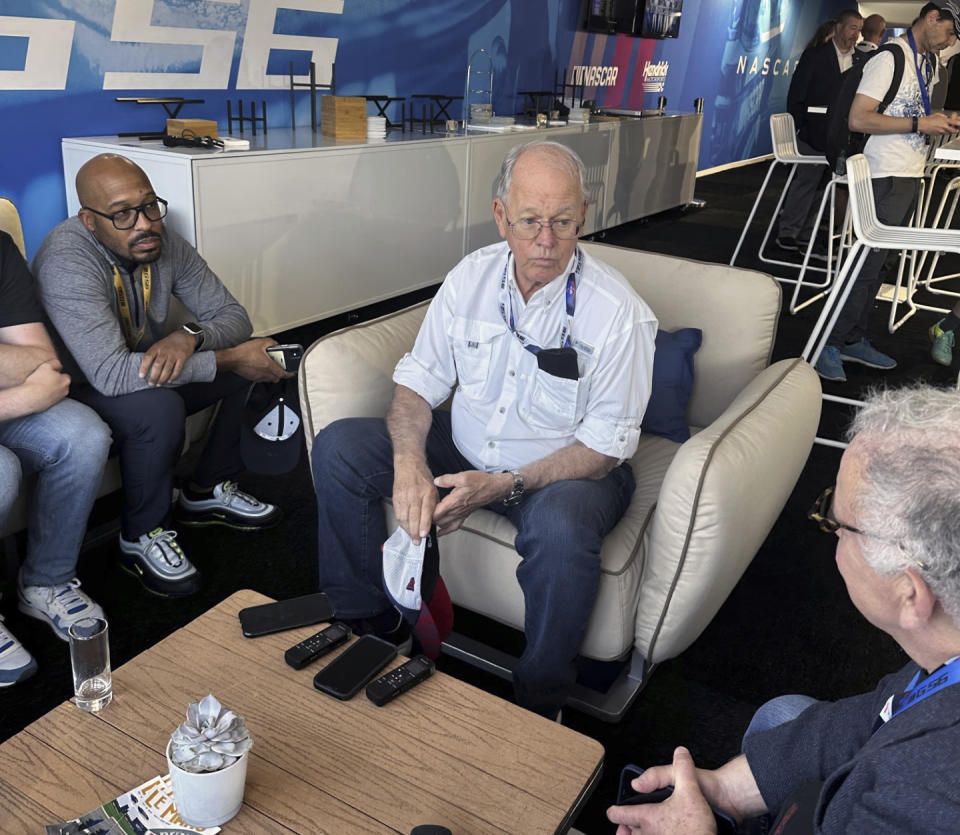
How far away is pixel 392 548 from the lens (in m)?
1.76

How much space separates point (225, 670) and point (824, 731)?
885mm

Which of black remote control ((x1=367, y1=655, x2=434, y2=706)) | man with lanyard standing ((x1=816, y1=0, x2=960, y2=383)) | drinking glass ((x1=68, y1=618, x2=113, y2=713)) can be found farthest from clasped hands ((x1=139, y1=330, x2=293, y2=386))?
man with lanyard standing ((x1=816, y1=0, x2=960, y2=383))

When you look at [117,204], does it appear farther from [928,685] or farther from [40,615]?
[928,685]

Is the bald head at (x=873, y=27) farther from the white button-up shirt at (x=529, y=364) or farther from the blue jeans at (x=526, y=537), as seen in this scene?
the blue jeans at (x=526, y=537)

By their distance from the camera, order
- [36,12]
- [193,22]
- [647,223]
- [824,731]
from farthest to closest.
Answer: [647,223] → [193,22] → [36,12] → [824,731]

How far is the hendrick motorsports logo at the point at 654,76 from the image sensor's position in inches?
316

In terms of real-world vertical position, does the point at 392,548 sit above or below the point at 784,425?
below

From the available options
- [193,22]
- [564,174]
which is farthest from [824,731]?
[193,22]

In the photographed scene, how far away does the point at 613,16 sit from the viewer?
681 centimetres

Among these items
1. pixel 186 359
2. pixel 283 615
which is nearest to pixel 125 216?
pixel 186 359

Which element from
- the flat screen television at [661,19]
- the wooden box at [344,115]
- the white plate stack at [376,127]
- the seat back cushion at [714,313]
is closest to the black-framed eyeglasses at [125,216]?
the seat back cushion at [714,313]

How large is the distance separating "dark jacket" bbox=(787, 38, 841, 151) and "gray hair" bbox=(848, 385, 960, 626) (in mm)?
5465

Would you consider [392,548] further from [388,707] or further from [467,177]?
[467,177]

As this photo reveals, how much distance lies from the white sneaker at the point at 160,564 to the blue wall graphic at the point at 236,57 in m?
1.87
